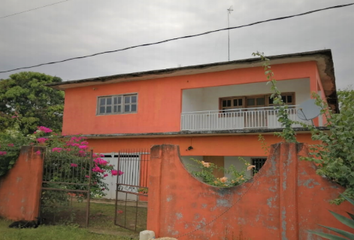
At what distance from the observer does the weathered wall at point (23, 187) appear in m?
8.07

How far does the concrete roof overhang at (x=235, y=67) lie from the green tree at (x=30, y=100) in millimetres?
6574

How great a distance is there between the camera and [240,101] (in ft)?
46.0

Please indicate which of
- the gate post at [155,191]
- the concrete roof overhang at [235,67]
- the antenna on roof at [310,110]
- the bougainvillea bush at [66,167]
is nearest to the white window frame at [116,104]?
the concrete roof overhang at [235,67]

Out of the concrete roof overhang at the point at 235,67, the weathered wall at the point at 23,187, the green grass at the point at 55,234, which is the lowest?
the green grass at the point at 55,234

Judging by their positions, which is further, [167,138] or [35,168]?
[167,138]

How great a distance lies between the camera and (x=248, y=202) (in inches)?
223

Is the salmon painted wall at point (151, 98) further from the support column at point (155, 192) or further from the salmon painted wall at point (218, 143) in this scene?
the support column at point (155, 192)

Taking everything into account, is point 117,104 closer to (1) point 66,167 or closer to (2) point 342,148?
(1) point 66,167

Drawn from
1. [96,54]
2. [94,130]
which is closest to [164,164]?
[96,54]

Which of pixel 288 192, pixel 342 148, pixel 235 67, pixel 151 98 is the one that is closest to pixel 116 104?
pixel 151 98

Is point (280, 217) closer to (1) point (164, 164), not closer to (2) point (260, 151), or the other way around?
(1) point (164, 164)

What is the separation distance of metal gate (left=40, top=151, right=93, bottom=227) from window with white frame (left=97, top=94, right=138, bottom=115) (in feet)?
20.3

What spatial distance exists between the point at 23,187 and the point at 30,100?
49.7ft

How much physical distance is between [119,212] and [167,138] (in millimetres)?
4167
